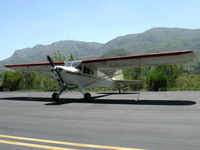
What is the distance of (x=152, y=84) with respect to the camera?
23797 millimetres

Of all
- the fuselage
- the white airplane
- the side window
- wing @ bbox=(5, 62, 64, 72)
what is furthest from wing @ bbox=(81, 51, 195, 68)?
wing @ bbox=(5, 62, 64, 72)

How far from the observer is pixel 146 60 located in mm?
12531

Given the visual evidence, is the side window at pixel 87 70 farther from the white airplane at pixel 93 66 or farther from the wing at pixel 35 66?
the wing at pixel 35 66

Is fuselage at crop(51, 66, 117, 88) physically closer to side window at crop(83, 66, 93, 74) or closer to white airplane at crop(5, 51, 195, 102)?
white airplane at crop(5, 51, 195, 102)

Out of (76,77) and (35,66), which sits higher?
(35,66)

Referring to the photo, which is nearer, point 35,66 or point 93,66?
point 93,66

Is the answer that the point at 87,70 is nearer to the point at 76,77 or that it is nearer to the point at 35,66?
the point at 76,77

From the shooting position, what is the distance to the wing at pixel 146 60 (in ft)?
36.6

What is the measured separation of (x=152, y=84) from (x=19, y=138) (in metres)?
20.6

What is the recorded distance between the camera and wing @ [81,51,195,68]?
1114cm

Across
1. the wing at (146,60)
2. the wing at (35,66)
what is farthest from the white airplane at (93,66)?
the wing at (35,66)

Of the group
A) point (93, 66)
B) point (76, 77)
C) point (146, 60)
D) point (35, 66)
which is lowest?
point (76, 77)

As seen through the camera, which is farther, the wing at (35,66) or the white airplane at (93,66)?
the wing at (35,66)

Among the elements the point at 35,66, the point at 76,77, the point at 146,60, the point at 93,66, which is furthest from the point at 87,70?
the point at 35,66
